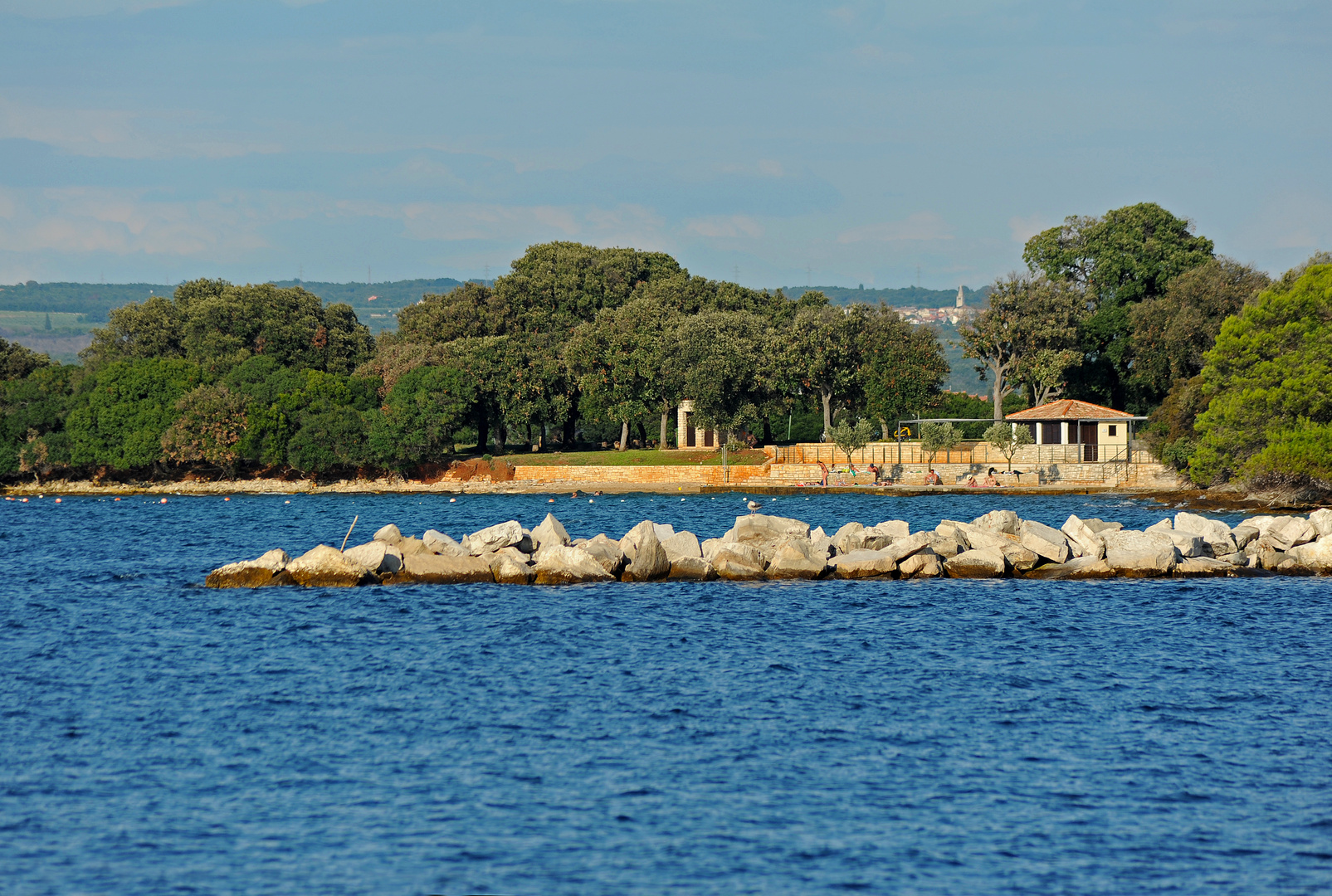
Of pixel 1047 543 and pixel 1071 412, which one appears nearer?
pixel 1047 543

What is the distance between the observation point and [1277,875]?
12.6m

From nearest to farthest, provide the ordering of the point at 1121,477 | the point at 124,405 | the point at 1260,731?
the point at 1260,731 → the point at 1121,477 → the point at 124,405

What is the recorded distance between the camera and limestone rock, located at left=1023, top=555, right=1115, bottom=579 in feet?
114

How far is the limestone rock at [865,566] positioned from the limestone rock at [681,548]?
3.85 meters

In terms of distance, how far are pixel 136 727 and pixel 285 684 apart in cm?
323

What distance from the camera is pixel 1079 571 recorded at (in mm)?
34594

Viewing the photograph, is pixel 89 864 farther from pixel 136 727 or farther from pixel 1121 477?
pixel 1121 477

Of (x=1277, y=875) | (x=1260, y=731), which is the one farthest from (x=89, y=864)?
(x=1260, y=731)

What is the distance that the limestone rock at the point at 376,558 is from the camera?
110ft

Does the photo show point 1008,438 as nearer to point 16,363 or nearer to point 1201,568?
point 1201,568

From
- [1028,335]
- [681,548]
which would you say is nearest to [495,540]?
[681,548]

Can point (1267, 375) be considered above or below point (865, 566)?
above

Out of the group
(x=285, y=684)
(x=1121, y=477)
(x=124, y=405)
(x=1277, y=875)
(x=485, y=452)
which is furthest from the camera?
(x=485, y=452)

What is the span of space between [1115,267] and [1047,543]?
204ft
